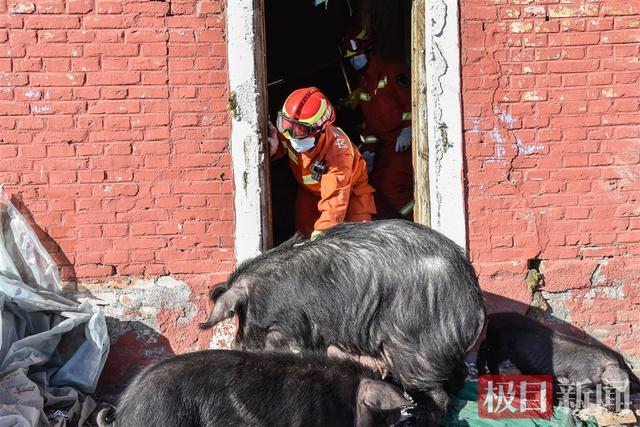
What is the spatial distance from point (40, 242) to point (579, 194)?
4.09m

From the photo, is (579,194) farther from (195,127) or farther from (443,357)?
(195,127)

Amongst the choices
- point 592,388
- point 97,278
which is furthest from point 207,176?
point 592,388

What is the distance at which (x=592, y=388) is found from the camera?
5180 millimetres

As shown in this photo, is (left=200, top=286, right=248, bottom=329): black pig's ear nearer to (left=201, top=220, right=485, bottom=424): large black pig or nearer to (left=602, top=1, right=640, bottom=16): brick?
(left=201, top=220, right=485, bottom=424): large black pig

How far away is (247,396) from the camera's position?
4.11 meters

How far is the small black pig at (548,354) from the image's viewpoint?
512cm

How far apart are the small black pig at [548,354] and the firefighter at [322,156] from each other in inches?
57.6

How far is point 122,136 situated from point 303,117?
4.47 ft

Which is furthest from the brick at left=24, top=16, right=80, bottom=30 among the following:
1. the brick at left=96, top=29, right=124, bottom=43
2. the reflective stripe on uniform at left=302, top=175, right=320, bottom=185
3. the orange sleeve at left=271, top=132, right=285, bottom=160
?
the reflective stripe on uniform at left=302, top=175, right=320, bottom=185

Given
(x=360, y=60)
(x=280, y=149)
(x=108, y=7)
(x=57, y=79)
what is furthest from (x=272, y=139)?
(x=360, y=60)

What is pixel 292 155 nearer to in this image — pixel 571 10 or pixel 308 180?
pixel 308 180

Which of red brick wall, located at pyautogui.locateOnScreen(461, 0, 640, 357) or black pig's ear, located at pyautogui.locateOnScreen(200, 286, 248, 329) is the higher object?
red brick wall, located at pyautogui.locateOnScreen(461, 0, 640, 357)

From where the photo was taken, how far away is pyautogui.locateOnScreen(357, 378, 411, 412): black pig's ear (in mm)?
4078

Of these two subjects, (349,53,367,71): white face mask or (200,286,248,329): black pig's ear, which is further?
(349,53,367,71): white face mask
